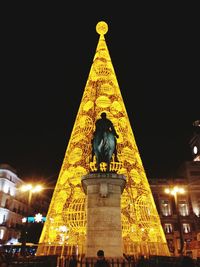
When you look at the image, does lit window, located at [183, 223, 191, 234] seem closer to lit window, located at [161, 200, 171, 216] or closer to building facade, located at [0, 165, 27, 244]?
lit window, located at [161, 200, 171, 216]

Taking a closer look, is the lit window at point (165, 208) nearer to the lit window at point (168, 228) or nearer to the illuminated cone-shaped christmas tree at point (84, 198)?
the lit window at point (168, 228)

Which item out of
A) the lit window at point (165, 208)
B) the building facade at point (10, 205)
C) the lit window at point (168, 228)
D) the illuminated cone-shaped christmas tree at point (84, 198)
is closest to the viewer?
the illuminated cone-shaped christmas tree at point (84, 198)

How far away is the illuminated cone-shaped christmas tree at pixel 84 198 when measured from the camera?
16969 millimetres

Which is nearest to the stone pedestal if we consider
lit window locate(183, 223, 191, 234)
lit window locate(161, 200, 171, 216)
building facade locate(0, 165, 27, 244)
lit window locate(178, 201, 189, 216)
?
building facade locate(0, 165, 27, 244)

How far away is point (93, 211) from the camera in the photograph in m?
9.67

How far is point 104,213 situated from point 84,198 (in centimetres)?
876

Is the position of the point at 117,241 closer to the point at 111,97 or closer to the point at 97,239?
the point at 97,239

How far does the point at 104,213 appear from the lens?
9617 mm

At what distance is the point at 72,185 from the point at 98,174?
8446 mm

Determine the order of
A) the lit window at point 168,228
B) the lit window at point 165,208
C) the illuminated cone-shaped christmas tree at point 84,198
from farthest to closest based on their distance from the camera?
the lit window at point 165,208 < the lit window at point 168,228 < the illuminated cone-shaped christmas tree at point 84,198

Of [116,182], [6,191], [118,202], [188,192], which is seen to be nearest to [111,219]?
[118,202]

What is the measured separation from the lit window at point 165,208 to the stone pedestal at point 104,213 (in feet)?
149

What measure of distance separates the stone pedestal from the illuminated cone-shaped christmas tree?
5.13 metres

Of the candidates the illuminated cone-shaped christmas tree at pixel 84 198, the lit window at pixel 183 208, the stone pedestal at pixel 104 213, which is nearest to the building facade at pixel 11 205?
the illuminated cone-shaped christmas tree at pixel 84 198
